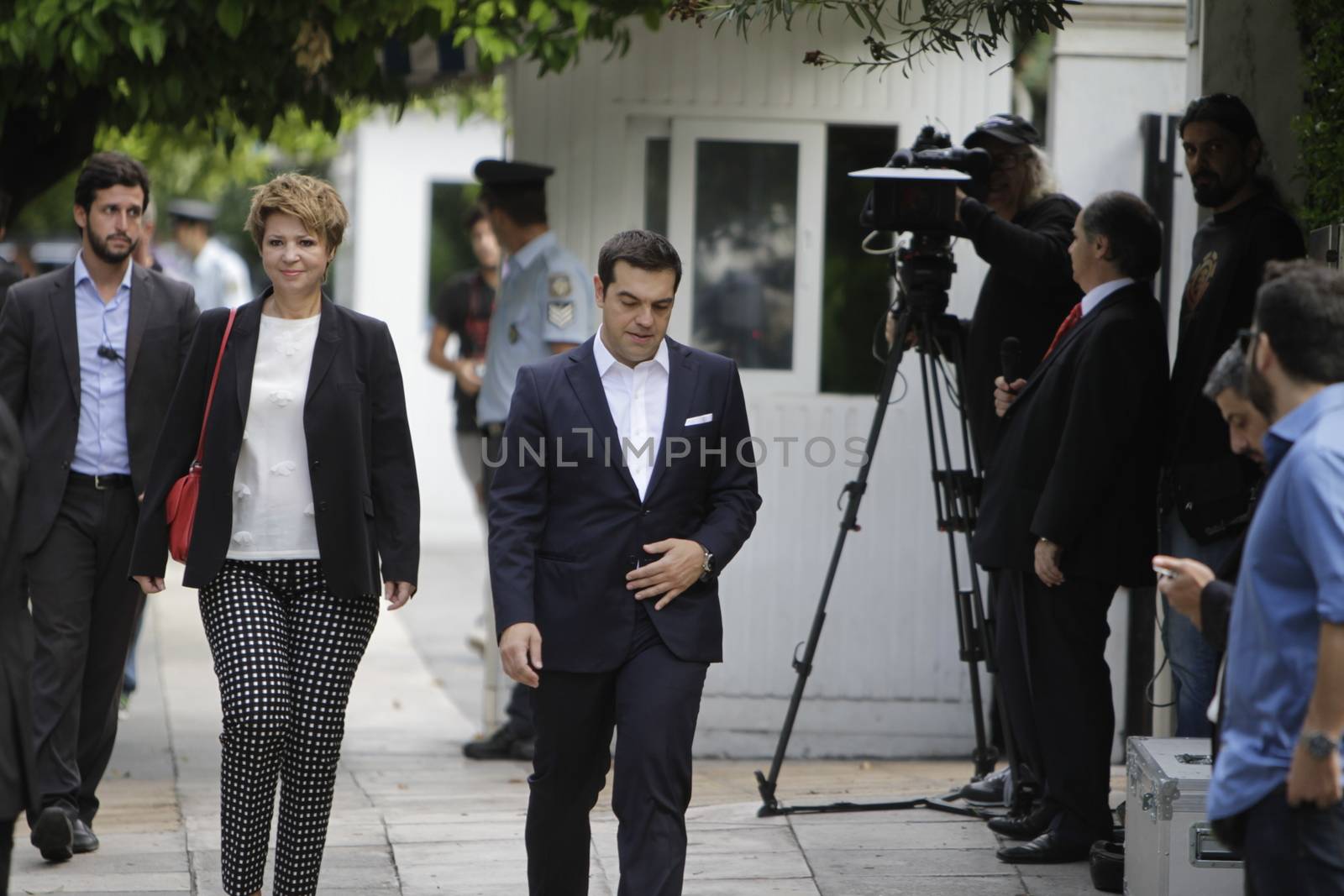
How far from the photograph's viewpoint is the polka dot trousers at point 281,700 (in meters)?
4.69

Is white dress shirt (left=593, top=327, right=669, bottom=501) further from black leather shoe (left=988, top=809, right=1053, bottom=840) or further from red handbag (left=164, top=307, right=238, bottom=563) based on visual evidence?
black leather shoe (left=988, top=809, right=1053, bottom=840)

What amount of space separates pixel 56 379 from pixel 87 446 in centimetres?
24

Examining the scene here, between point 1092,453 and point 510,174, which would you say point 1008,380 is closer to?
point 1092,453

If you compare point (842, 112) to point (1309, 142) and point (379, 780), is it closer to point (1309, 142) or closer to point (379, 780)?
point (1309, 142)

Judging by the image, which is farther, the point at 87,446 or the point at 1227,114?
the point at 87,446

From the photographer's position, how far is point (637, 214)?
761 cm

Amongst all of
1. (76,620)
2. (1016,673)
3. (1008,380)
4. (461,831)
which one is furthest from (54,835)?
(1008,380)

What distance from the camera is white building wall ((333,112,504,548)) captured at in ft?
Result: 63.0

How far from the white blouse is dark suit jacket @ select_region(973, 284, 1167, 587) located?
208 centimetres

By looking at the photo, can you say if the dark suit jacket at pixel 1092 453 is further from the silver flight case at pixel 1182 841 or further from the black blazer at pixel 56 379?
the black blazer at pixel 56 379

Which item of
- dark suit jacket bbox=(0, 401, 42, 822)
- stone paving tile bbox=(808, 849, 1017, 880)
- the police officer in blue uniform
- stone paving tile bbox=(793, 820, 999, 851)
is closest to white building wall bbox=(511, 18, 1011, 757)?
the police officer in blue uniform

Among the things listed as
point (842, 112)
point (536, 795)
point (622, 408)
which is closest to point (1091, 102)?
point (842, 112)

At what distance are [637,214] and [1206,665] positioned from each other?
3.26 m

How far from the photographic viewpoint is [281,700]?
4.71 metres
